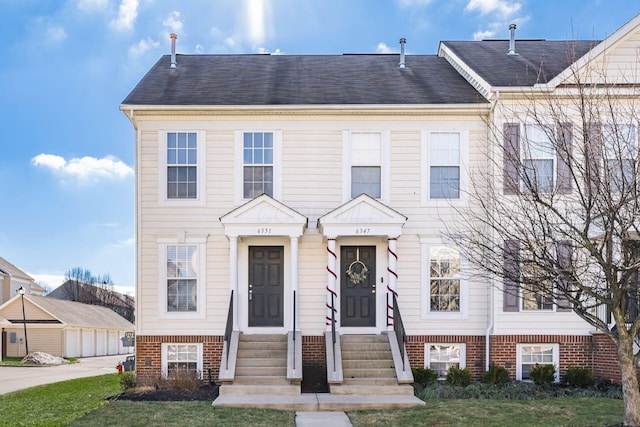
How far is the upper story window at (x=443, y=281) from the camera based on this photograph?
13.7 m

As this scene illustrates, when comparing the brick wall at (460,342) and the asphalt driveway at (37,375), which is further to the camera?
the asphalt driveway at (37,375)

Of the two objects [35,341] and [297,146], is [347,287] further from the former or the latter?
[35,341]

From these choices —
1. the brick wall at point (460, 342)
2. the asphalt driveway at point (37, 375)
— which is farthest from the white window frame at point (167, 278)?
the asphalt driveway at point (37, 375)

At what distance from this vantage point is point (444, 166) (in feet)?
45.2

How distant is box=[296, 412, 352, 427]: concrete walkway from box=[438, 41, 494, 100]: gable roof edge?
7774 millimetres

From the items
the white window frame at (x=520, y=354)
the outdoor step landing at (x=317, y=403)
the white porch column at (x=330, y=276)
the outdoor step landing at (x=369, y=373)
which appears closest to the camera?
the outdoor step landing at (x=317, y=403)

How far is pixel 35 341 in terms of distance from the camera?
3912cm

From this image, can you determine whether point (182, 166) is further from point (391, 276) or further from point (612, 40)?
point (612, 40)

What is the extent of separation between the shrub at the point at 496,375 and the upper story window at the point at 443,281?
1550mm

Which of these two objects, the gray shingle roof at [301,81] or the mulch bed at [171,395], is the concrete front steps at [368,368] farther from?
the gray shingle roof at [301,81]

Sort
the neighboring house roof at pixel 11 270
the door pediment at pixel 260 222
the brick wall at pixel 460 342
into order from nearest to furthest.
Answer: the door pediment at pixel 260 222 → the brick wall at pixel 460 342 → the neighboring house roof at pixel 11 270

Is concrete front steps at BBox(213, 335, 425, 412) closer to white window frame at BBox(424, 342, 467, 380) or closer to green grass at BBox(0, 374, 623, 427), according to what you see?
green grass at BBox(0, 374, 623, 427)

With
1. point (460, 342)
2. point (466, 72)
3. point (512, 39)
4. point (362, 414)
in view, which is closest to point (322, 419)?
point (362, 414)

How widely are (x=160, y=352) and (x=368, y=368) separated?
15.7ft
